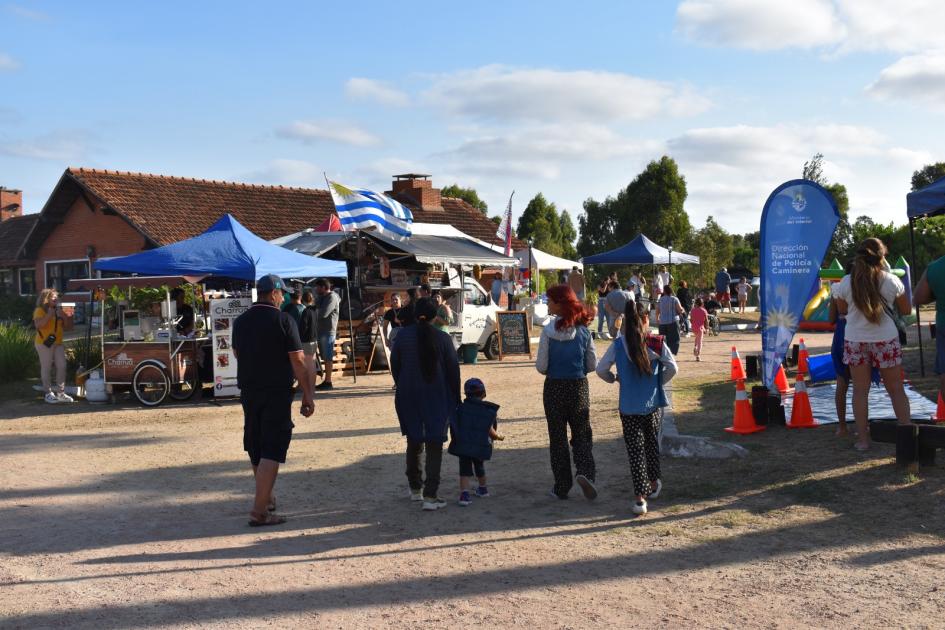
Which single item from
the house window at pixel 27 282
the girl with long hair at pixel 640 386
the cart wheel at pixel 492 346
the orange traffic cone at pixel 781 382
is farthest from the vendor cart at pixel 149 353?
the house window at pixel 27 282

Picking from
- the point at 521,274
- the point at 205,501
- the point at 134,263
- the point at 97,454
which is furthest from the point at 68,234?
the point at 205,501

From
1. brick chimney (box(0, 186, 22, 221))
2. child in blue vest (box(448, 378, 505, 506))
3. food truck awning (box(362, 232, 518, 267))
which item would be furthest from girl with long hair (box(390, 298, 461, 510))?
brick chimney (box(0, 186, 22, 221))

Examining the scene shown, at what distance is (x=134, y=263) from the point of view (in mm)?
14742

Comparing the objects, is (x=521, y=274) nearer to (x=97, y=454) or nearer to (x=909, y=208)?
(x=909, y=208)

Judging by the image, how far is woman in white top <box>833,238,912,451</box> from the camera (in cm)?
807

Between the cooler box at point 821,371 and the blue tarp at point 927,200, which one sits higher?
the blue tarp at point 927,200

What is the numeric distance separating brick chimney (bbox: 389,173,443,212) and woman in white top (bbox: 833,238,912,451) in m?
31.7

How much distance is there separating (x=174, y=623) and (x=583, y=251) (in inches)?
1833

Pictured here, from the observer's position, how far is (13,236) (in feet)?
131

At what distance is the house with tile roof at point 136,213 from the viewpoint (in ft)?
95.8

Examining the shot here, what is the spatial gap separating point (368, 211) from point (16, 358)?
23.5 feet

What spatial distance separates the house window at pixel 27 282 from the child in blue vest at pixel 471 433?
107ft

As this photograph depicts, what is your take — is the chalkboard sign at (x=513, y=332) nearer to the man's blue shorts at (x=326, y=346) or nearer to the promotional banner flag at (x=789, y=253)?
the man's blue shorts at (x=326, y=346)

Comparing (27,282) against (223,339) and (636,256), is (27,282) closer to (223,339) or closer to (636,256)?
(636,256)
